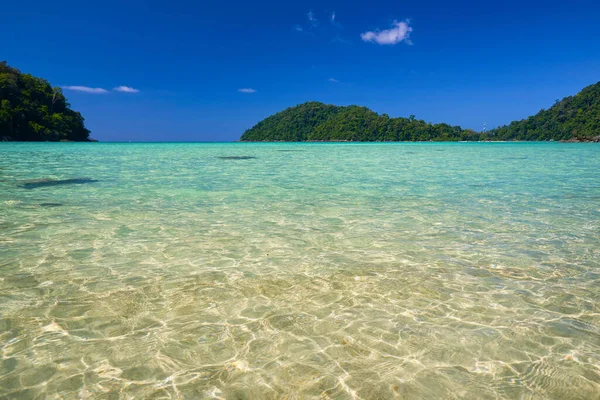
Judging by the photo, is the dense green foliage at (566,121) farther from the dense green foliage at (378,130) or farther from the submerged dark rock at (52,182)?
the submerged dark rock at (52,182)

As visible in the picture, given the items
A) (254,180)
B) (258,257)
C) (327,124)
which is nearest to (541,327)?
(258,257)

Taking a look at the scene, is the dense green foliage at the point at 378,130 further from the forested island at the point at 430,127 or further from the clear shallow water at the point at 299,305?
the clear shallow water at the point at 299,305

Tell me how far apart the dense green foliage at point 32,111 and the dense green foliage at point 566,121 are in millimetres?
142624

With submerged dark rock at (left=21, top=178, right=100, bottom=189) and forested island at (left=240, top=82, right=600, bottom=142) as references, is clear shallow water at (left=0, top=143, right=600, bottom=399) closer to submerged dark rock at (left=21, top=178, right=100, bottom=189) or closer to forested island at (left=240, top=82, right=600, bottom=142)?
submerged dark rock at (left=21, top=178, right=100, bottom=189)

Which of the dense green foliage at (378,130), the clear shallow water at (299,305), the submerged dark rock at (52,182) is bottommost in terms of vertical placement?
the clear shallow water at (299,305)

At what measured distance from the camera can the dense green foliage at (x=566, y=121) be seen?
114 metres

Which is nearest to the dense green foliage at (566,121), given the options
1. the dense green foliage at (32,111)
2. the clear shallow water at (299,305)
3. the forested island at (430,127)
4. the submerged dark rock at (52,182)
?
the forested island at (430,127)

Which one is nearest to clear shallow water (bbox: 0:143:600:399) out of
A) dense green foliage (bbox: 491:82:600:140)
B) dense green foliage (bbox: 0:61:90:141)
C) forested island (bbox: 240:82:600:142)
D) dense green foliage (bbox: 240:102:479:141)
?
dense green foliage (bbox: 0:61:90:141)

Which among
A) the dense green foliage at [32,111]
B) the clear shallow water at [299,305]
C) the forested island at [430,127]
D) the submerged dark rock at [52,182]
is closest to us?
the clear shallow water at [299,305]

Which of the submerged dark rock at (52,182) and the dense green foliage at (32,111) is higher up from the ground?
the dense green foliage at (32,111)

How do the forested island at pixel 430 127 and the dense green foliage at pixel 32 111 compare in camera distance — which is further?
the forested island at pixel 430 127

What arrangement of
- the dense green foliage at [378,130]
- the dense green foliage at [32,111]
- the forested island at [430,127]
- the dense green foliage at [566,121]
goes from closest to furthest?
the dense green foliage at [32,111], the dense green foliage at [566,121], the forested island at [430,127], the dense green foliage at [378,130]

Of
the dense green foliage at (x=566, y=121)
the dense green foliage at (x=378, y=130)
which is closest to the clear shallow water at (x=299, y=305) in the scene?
the dense green foliage at (x=566, y=121)

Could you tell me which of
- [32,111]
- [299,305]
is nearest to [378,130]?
[32,111]
